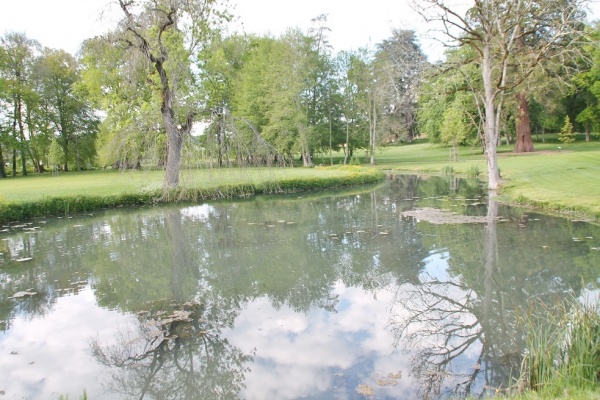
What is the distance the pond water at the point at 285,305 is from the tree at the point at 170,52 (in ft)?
18.7

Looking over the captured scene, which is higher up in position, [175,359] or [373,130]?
[373,130]

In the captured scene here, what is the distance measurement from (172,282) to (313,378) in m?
4.44

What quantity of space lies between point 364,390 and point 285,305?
2.71 meters

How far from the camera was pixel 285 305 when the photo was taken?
6801 mm

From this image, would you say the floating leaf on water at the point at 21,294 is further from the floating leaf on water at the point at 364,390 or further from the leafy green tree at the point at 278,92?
the leafy green tree at the point at 278,92

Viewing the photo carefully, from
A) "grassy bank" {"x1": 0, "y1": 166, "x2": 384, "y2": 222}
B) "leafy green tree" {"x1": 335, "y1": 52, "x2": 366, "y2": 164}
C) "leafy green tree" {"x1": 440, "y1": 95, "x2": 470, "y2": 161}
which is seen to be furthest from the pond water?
"leafy green tree" {"x1": 335, "y1": 52, "x2": 366, "y2": 164}

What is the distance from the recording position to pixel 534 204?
46.1 ft

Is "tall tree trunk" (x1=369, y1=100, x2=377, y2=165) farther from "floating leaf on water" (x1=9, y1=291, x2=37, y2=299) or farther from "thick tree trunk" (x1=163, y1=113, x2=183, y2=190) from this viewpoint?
"floating leaf on water" (x1=9, y1=291, x2=37, y2=299)

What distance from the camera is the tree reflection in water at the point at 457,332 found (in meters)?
4.44

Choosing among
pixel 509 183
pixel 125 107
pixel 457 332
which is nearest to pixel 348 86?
pixel 509 183

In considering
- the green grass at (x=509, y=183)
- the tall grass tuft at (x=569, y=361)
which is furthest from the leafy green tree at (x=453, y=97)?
the tall grass tuft at (x=569, y=361)

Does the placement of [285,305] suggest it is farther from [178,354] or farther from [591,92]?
[591,92]

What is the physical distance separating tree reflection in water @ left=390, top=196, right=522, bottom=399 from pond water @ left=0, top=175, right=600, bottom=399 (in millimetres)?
24

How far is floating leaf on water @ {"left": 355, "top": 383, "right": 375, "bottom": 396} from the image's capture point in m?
4.18
